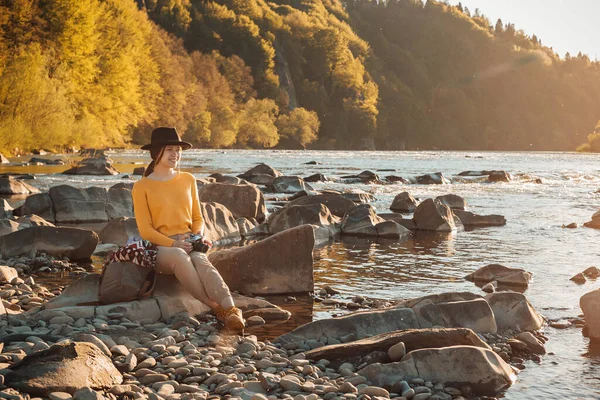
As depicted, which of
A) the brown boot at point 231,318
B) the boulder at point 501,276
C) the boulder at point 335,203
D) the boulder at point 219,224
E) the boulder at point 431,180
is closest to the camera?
the brown boot at point 231,318

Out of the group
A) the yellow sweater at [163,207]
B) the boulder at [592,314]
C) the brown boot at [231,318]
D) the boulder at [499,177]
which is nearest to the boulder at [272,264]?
the yellow sweater at [163,207]

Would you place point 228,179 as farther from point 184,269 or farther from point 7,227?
point 184,269

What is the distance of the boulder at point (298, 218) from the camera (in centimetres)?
1694

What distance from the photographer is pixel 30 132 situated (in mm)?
43312

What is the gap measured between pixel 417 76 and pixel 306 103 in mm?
61665

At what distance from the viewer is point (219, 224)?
15898mm

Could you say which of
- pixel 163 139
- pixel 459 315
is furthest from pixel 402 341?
pixel 163 139

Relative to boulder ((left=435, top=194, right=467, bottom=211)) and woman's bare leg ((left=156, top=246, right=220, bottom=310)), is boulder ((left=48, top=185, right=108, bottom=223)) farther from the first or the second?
boulder ((left=435, top=194, right=467, bottom=211))

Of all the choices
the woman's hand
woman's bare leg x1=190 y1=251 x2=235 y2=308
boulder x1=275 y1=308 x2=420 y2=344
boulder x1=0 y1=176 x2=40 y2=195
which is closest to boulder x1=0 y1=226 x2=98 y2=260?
the woman's hand

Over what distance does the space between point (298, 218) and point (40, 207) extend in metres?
6.39

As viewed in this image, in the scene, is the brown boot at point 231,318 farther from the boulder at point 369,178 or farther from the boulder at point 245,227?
the boulder at point 369,178

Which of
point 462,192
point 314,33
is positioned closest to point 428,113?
point 314,33

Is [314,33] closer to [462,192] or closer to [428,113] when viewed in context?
[428,113]

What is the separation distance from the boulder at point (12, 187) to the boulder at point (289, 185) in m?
9.36
